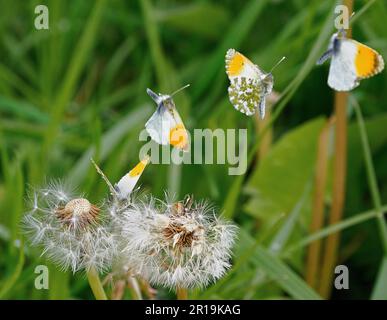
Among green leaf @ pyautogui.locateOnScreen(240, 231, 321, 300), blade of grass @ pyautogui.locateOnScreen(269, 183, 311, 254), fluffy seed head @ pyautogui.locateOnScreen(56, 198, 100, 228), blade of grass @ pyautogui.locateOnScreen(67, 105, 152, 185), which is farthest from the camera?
blade of grass @ pyautogui.locateOnScreen(67, 105, 152, 185)

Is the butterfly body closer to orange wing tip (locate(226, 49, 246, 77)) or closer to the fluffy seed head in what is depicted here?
orange wing tip (locate(226, 49, 246, 77))

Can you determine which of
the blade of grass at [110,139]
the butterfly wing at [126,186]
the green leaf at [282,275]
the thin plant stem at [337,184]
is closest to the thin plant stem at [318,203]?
the thin plant stem at [337,184]

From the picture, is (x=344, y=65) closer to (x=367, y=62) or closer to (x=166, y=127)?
(x=367, y=62)

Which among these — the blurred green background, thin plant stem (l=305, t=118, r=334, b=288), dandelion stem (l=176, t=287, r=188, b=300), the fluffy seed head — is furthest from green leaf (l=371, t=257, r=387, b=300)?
the fluffy seed head

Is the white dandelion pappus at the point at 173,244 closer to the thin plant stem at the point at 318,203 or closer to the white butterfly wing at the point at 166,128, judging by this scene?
the white butterfly wing at the point at 166,128

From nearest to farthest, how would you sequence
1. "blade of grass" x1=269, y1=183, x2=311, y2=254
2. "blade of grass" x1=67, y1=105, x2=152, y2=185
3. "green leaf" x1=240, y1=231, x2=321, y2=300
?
"green leaf" x1=240, y1=231, x2=321, y2=300 → "blade of grass" x1=269, y1=183, x2=311, y2=254 → "blade of grass" x1=67, y1=105, x2=152, y2=185
